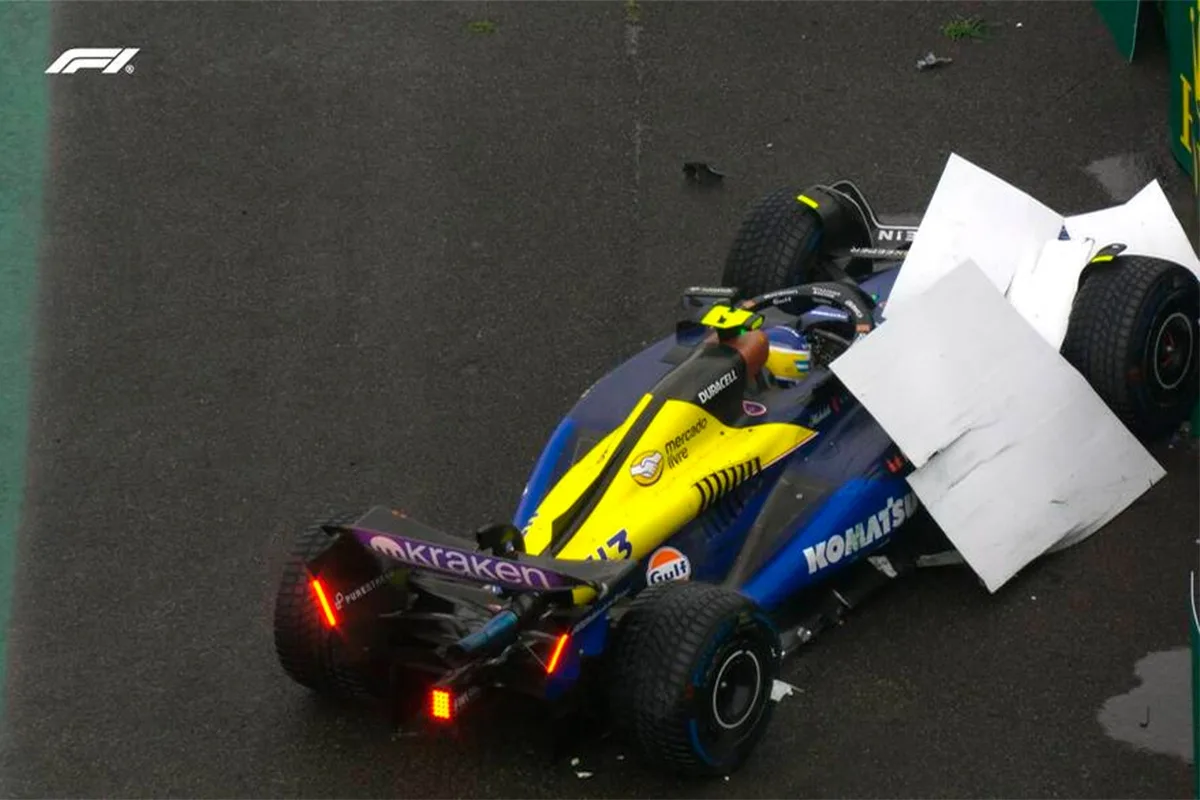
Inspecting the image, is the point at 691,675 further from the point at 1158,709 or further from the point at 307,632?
the point at 1158,709

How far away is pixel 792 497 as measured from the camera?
7.37m

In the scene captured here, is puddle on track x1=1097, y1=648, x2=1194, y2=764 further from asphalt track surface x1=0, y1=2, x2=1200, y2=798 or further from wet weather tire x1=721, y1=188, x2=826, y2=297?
wet weather tire x1=721, y1=188, x2=826, y2=297

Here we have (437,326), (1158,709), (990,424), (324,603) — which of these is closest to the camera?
(324,603)

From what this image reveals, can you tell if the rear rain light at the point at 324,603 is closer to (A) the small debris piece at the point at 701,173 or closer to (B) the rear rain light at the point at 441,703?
(B) the rear rain light at the point at 441,703

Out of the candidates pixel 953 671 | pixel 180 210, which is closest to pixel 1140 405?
pixel 953 671

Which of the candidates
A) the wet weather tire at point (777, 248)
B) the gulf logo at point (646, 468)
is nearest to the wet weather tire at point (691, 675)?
the gulf logo at point (646, 468)

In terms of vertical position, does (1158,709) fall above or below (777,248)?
below

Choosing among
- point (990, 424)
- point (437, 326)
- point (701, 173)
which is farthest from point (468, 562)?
point (701, 173)

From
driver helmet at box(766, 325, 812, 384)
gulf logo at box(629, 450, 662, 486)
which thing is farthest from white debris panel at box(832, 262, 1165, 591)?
gulf logo at box(629, 450, 662, 486)

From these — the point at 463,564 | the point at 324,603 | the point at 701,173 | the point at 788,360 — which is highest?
the point at 463,564

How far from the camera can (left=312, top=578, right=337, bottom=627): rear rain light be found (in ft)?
21.5

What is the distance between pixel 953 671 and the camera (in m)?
7.23

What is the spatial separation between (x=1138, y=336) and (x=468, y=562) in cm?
300

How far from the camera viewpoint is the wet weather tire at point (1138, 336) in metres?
7.80
